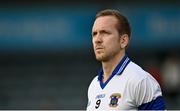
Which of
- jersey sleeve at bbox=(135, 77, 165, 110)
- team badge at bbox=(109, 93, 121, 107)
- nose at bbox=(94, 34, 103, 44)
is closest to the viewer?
jersey sleeve at bbox=(135, 77, 165, 110)

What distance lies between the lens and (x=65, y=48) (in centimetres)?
1384

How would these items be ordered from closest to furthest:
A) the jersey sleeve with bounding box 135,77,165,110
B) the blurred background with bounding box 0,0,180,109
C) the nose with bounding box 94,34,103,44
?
1. the jersey sleeve with bounding box 135,77,165,110
2. the nose with bounding box 94,34,103,44
3. the blurred background with bounding box 0,0,180,109

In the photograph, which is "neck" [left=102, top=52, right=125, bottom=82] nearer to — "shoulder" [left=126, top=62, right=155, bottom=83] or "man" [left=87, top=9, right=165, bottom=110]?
"man" [left=87, top=9, right=165, bottom=110]

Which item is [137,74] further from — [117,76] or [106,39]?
[106,39]

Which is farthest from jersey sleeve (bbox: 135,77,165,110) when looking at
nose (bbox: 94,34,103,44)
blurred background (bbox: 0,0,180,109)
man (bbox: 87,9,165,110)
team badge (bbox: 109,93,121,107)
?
blurred background (bbox: 0,0,180,109)

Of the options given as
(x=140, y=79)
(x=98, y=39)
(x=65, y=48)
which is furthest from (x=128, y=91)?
(x=65, y=48)

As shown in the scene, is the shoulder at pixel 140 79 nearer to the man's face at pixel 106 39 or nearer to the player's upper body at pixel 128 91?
the player's upper body at pixel 128 91

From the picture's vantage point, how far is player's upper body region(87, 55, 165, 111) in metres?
4.43

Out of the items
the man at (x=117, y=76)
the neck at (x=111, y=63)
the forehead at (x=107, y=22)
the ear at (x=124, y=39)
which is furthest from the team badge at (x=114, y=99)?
the forehead at (x=107, y=22)

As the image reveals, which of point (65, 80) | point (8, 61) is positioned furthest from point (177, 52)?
point (8, 61)

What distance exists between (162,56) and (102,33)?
9.79 meters

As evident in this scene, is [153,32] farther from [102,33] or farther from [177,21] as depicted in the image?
[102,33]

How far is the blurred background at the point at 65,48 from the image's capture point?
1338 cm

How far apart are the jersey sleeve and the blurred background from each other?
8.75 meters
